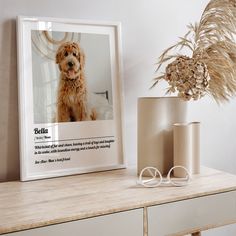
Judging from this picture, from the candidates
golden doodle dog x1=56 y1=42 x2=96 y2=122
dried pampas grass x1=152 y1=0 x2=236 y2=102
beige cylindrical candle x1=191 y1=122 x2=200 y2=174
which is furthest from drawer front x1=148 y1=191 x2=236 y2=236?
golden doodle dog x1=56 y1=42 x2=96 y2=122

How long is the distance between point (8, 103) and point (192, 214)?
2.67 ft

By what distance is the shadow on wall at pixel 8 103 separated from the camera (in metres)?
1.40

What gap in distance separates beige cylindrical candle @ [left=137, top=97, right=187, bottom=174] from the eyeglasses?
3 cm

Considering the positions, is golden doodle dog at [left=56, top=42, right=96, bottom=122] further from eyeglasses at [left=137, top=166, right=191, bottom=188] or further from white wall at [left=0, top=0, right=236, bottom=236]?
eyeglasses at [left=137, top=166, right=191, bottom=188]

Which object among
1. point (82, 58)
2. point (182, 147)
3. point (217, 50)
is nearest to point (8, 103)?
point (82, 58)

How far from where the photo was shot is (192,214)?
126cm

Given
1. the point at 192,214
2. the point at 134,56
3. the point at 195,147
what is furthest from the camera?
the point at 134,56

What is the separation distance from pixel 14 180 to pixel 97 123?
415 mm

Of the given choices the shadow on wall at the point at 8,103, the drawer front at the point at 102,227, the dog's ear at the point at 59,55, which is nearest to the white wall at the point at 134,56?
the shadow on wall at the point at 8,103

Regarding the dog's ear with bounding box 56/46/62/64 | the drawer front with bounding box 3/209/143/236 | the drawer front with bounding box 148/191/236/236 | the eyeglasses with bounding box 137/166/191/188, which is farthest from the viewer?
the dog's ear with bounding box 56/46/62/64

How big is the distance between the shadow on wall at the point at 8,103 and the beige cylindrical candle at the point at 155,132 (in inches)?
20.0

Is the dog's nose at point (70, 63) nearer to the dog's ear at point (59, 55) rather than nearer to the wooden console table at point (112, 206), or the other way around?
the dog's ear at point (59, 55)

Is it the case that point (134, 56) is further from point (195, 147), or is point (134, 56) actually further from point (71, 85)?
point (195, 147)

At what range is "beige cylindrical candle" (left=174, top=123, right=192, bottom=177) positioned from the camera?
4.75 ft
